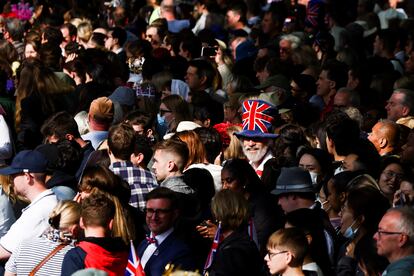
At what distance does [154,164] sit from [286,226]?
153 cm

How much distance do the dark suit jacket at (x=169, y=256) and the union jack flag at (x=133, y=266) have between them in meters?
0.21

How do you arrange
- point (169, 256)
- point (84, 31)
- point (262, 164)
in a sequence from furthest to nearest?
point (84, 31), point (262, 164), point (169, 256)

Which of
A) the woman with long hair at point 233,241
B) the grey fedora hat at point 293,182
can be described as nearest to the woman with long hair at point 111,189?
the woman with long hair at point 233,241

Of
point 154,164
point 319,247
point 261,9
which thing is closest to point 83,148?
point 154,164

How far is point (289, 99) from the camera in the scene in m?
13.1

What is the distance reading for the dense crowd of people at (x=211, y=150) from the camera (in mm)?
8328

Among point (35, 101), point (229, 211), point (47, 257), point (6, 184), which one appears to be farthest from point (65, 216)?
point (35, 101)

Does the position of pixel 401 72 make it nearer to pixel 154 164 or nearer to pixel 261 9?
pixel 261 9

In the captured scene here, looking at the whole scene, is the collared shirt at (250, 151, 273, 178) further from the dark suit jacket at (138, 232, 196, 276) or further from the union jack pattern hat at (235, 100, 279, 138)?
the dark suit jacket at (138, 232, 196, 276)

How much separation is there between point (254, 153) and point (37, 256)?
3.32 metres

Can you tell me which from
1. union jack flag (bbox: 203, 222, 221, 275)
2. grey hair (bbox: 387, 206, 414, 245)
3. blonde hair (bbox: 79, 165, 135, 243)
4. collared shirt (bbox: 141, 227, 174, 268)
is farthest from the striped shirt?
grey hair (bbox: 387, 206, 414, 245)

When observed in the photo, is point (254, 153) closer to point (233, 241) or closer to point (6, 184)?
point (6, 184)

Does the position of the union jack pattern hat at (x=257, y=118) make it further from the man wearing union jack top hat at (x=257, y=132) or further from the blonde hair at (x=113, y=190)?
the blonde hair at (x=113, y=190)

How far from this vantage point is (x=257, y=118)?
11.5 metres
